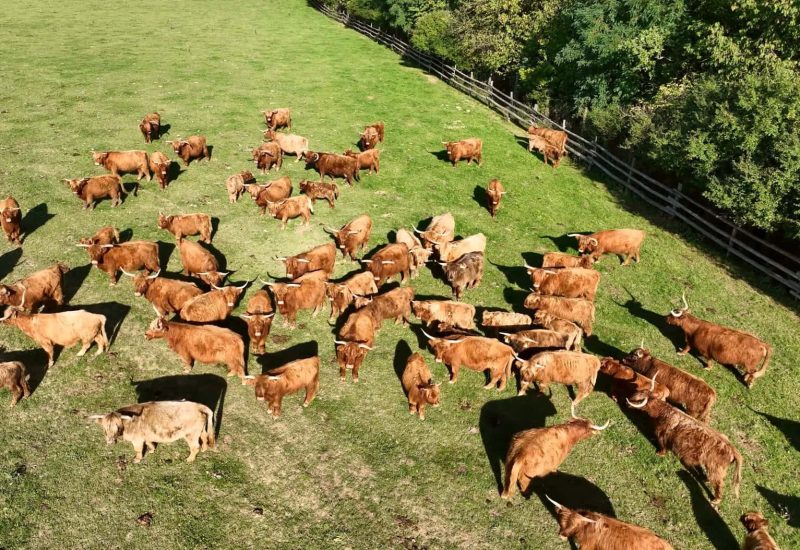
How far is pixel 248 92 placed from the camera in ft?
103

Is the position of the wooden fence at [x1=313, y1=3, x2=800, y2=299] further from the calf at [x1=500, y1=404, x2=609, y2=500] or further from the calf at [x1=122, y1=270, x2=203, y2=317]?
the calf at [x1=122, y1=270, x2=203, y2=317]

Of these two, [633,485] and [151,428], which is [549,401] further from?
[151,428]

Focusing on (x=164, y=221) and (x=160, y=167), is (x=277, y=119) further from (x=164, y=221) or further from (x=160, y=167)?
(x=164, y=221)

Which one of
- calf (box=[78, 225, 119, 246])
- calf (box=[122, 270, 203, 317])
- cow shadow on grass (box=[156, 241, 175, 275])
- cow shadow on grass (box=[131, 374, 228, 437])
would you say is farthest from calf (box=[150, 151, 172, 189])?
cow shadow on grass (box=[131, 374, 228, 437])

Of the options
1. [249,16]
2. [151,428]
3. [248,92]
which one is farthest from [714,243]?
[249,16]

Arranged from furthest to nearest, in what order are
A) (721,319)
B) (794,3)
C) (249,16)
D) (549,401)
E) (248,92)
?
(249,16), (248,92), (794,3), (721,319), (549,401)

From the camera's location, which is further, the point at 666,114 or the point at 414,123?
the point at 414,123

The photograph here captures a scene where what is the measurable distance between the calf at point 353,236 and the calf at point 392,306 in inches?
118

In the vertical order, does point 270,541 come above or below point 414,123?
below

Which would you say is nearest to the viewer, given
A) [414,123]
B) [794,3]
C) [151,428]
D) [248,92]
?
[151,428]

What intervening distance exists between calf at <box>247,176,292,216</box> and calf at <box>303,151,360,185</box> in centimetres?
241

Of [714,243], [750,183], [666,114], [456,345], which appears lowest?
[456,345]

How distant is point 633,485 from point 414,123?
76.9ft

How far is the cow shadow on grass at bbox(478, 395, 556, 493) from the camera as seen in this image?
34.0 feet
